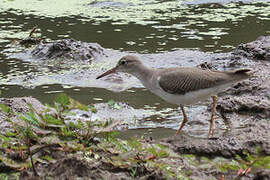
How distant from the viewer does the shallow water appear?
7.18 meters

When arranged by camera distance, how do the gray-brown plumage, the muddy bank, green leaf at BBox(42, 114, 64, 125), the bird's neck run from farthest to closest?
the bird's neck
the gray-brown plumage
the muddy bank
green leaf at BBox(42, 114, 64, 125)

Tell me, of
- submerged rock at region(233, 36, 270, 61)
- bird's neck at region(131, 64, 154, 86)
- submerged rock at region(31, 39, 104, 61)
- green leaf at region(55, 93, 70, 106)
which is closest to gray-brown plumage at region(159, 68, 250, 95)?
bird's neck at region(131, 64, 154, 86)

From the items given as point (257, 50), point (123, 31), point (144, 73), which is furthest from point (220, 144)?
point (123, 31)

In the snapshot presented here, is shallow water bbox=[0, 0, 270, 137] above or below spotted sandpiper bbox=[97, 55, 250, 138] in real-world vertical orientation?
below

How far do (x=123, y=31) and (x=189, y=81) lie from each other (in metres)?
6.07

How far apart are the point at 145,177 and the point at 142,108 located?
9.74 ft

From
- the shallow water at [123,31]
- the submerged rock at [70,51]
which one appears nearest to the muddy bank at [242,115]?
the shallow water at [123,31]

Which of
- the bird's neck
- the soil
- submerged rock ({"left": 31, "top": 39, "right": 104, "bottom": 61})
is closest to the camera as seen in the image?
the soil

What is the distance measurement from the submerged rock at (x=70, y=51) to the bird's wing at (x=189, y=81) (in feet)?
13.8

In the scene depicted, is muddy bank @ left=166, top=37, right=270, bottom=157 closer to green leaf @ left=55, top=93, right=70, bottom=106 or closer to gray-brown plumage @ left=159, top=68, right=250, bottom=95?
gray-brown plumage @ left=159, top=68, right=250, bottom=95

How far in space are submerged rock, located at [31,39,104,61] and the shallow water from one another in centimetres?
29

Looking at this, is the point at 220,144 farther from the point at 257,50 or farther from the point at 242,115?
the point at 257,50

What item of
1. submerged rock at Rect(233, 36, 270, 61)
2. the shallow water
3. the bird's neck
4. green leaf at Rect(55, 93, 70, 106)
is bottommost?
the shallow water

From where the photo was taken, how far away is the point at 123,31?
35.0 ft
